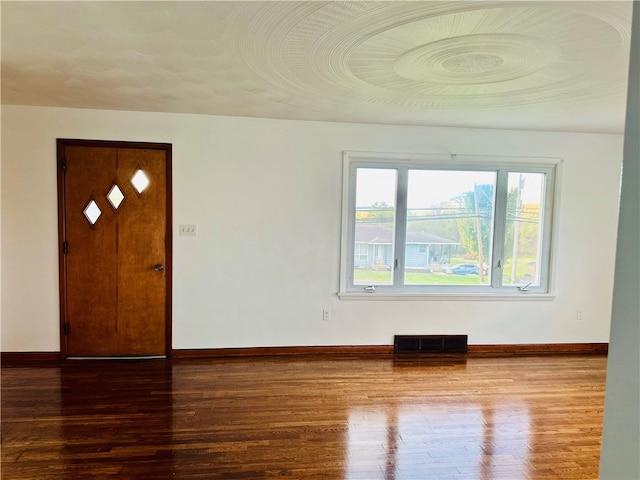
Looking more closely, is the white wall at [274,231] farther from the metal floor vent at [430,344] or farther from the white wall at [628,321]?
the white wall at [628,321]

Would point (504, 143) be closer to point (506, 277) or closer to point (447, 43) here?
point (506, 277)

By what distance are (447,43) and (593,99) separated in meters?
1.68

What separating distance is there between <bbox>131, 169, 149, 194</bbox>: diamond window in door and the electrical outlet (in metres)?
0.50

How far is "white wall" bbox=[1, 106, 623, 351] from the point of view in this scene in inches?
139

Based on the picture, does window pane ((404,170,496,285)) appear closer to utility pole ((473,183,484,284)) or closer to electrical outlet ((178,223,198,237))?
utility pole ((473,183,484,284))

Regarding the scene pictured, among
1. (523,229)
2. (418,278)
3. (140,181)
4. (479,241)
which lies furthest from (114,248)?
(523,229)

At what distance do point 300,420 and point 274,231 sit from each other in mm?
1829

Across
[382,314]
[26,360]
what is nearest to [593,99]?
[382,314]

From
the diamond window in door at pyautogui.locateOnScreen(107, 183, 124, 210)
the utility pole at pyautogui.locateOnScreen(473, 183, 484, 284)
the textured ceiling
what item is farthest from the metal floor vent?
the diamond window in door at pyautogui.locateOnScreen(107, 183, 124, 210)

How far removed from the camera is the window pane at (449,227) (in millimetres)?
4059

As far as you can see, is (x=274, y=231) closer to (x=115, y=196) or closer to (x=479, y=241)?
(x=115, y=196)

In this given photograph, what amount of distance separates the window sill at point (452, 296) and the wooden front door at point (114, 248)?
1.88 m

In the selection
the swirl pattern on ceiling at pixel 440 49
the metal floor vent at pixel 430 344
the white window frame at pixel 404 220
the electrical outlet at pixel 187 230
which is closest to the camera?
the swirl pattern on ceiling at pixel 440 49

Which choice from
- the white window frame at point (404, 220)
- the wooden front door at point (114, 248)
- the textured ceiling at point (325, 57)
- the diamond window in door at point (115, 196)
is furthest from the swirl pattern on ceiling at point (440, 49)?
the diamond window in door at point (115, 196)
